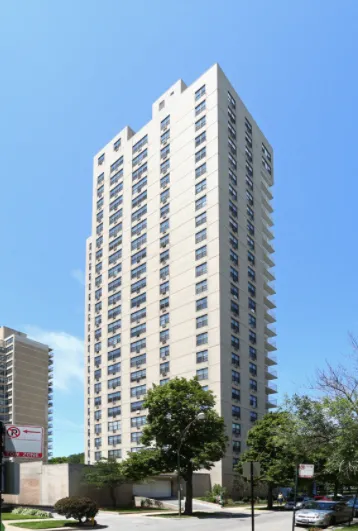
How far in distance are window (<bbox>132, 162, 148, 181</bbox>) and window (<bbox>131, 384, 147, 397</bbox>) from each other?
115ft

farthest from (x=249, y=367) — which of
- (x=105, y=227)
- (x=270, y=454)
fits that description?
(x=105, y=227)

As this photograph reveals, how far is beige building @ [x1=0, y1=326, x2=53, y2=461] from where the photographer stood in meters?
158

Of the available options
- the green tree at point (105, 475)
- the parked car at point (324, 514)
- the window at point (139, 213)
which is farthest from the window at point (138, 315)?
the parked car at point (324, 514)

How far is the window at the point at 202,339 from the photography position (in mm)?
71250

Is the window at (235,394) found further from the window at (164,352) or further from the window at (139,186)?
the window at (139,186)

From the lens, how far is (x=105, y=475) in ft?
→ 140

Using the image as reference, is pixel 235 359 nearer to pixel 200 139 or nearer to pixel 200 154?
pixel 200 154

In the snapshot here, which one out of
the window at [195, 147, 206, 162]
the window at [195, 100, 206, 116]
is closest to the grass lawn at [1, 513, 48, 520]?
the window at [195, 147, 206, 162]

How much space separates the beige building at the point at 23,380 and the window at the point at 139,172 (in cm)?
9094

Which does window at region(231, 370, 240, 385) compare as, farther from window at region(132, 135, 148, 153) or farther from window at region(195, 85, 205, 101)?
window at region(132, 135, 148, 153)

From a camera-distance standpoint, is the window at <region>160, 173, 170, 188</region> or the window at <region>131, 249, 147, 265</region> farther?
the window at <region>131, 249, 147, 265</region>

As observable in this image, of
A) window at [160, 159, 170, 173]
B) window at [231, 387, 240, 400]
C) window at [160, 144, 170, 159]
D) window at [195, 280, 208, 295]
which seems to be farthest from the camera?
window at [160, 144, 170, 159]

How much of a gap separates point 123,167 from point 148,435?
6185 centimetres

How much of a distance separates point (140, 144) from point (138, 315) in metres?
30.4
